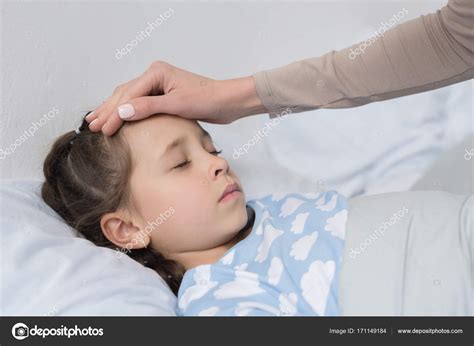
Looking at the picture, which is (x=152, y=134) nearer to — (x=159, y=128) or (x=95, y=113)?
(x=159, y=128)

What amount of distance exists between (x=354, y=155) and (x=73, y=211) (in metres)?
0.70

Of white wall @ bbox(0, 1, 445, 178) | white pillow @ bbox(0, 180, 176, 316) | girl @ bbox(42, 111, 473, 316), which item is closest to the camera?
white pillow @ bbox(0, 180, 176, 316)

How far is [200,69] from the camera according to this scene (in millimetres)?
1811

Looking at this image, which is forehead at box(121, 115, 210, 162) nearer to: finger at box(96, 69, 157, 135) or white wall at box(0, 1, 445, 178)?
finger at box(96, 69, 157, 135)

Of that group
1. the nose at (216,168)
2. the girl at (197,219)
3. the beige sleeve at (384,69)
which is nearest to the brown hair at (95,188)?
the girl at (197,219)

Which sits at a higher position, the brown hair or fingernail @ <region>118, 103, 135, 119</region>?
fingernail @ <region>118, 103, 135, 119</region>

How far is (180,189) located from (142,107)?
0.52 ft

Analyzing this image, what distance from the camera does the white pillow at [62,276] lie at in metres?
0.98

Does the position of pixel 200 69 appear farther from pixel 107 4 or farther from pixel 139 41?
pixel 107 4

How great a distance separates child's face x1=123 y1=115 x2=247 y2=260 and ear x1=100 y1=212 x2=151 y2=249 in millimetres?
24

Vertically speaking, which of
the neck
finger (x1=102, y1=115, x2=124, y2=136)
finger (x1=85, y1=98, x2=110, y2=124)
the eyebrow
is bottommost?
the neck

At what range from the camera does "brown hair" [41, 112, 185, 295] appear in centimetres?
125

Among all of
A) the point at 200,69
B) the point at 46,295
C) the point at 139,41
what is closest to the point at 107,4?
the point at 139,41

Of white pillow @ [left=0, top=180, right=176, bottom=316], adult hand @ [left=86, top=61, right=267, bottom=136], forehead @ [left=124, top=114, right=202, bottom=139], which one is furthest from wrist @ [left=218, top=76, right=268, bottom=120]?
white pillow @ [left=0, top=180, right=176, bottom=316]
